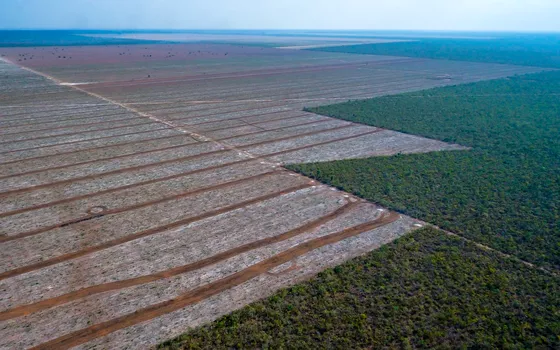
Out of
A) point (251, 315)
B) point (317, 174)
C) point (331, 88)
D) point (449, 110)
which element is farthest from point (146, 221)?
point (331, 88)

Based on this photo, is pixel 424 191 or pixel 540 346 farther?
pixel 424 191

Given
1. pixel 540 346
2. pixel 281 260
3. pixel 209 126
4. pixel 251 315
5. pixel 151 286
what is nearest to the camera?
pixel 540 346

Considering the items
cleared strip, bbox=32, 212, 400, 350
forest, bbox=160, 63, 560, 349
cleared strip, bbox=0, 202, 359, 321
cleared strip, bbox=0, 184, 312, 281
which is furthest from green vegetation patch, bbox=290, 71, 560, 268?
cleared strip, bbox=0, 202, 359, 321

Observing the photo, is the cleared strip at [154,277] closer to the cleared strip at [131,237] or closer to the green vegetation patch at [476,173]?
the cleared strip at [131,237]

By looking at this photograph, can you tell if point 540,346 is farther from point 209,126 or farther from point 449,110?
point 449,110

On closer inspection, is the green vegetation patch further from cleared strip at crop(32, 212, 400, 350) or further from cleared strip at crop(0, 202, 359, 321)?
cleared strip at crop(0, 202, 359, 321)

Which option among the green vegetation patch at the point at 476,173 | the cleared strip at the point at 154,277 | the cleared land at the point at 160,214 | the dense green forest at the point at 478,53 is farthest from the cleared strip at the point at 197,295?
the dense green forest at the point at 478,53
